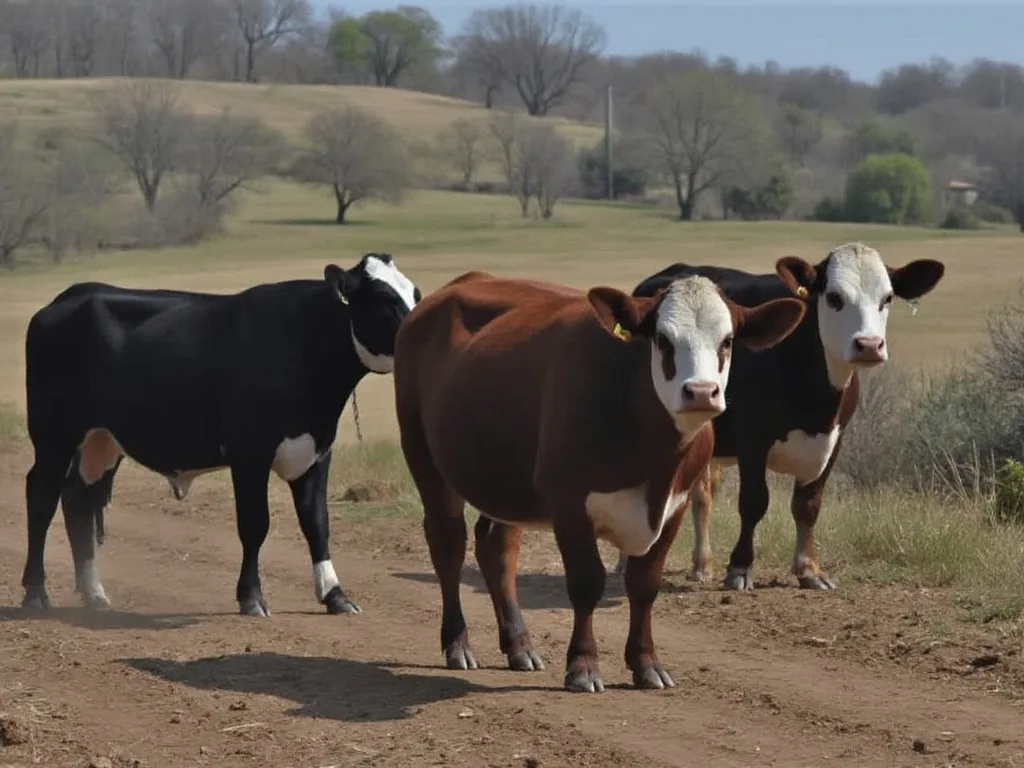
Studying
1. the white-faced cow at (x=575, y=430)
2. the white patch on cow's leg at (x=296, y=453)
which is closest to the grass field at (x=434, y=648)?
the white-faced cow at (x=575, y=430)

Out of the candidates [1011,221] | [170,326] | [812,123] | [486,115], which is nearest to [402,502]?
[170,326]

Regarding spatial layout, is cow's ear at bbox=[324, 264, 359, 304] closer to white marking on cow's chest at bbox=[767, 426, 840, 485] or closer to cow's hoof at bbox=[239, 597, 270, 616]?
cow's hoof at bbox=[239, 597, 270, 616]

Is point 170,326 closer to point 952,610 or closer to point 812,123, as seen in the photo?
point 952,610

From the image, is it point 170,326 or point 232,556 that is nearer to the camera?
point 170,326

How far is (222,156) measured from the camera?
96.8 meters

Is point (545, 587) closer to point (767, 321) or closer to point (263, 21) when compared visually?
point (767, 321)

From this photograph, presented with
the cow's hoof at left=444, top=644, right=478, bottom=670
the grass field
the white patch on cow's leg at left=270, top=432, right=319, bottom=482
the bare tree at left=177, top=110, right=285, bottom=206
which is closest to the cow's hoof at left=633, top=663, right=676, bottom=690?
the grass field

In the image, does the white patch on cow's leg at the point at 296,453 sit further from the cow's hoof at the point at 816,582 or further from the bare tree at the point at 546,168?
the bare tree at the point at 546,168

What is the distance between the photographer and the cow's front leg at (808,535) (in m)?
11.3

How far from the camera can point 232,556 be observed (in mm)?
13328

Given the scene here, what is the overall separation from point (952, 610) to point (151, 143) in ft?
298

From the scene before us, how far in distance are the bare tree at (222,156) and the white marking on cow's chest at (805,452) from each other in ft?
257

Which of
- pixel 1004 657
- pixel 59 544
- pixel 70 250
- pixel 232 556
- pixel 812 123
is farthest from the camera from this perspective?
pixel 812 123

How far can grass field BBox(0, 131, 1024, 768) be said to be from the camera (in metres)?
7.78
